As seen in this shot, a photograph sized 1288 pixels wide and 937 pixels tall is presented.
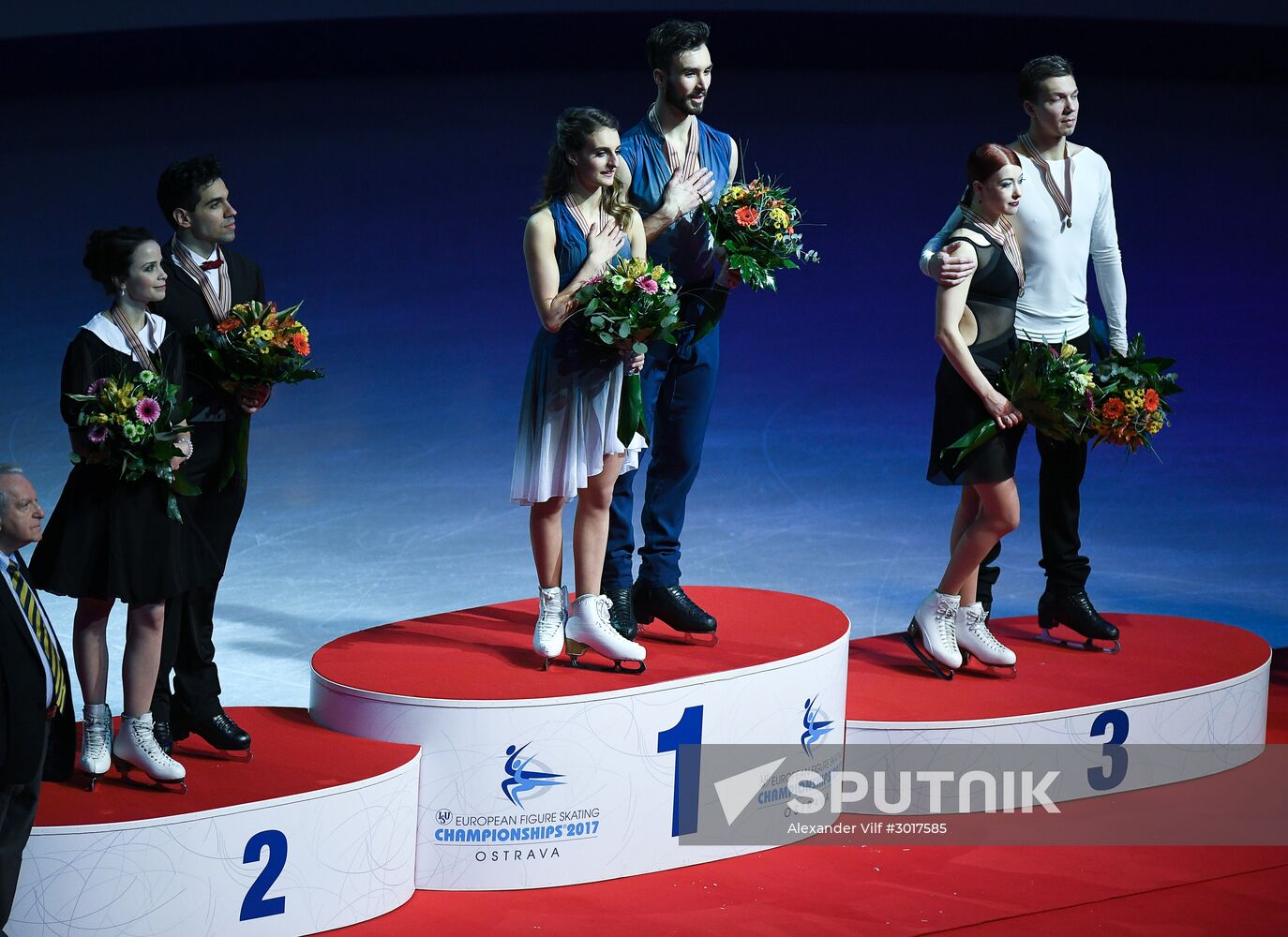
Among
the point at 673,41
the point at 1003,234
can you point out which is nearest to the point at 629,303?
the point at 673,41

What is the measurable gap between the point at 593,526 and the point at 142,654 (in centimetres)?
134

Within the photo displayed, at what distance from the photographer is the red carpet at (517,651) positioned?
15.9 ft

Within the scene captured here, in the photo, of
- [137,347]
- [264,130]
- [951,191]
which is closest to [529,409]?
[137,347]

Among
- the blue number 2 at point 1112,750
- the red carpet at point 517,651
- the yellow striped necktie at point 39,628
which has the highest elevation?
the yellow striped necktie at point 39,628

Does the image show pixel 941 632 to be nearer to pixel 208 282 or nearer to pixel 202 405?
pixel 202 405

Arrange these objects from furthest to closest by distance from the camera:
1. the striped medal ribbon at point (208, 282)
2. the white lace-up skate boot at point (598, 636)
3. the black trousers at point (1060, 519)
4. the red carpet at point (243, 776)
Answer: the black trousers at point (1060, 519)
the white lace-up skate boot at point (598, 636)
the striped medal ribbon at point (208, 282)
the red carpet at point (243, 776)

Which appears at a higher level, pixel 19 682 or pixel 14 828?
pixel 19 682

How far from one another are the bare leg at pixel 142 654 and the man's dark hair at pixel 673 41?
214 centimetres

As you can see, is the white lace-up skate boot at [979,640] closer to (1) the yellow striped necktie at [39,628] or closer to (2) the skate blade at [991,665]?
(2) the skate blade at [991,665]

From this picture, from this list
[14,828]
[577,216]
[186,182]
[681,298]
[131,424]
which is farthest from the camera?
[681,298]

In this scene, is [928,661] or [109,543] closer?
[109,543]

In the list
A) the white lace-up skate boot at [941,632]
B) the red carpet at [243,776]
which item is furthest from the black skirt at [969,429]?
the red carpet at [243,776]

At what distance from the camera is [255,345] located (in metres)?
4.53

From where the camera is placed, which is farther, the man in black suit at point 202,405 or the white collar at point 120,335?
the man in black suit at point 202,405
